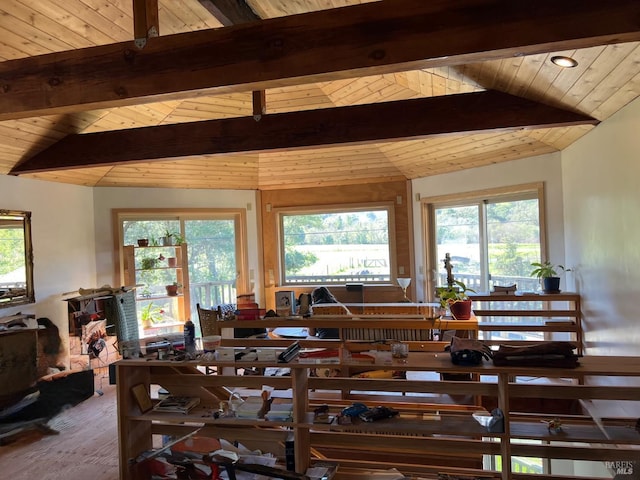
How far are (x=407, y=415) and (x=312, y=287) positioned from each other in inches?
151

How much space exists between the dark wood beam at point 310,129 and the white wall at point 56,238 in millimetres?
427

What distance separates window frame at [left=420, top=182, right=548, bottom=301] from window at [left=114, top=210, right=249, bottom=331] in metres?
2.81

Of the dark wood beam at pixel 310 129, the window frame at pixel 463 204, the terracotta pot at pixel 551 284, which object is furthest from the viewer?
the window frame at pixel 463 204

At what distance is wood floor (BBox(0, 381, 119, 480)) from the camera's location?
9.95 ft

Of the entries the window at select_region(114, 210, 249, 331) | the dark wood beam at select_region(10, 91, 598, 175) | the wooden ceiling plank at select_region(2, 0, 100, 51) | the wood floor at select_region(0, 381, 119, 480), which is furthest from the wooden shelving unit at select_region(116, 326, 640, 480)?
the window at select_region(114, 210, 249, 331)

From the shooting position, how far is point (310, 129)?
3.73 m

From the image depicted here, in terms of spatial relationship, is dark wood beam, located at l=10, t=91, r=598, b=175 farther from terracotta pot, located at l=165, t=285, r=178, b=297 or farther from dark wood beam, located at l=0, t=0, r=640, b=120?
terracotta pot, located at l=165, t=285, r=178, b=297

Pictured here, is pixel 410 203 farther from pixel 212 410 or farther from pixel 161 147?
pixel 212 410

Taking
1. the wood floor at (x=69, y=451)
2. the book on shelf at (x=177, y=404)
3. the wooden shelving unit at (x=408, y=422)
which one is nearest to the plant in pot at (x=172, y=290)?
the wood floor at (x=69, y=451)

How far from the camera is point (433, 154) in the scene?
524 cm

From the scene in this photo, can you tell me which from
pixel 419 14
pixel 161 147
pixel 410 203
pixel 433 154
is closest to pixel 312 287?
pixel 410 203

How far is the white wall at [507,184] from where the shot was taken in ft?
14.2

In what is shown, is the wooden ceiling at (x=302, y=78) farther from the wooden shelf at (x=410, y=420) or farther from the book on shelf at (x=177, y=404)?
the book on shelf at (x=177, y=404)

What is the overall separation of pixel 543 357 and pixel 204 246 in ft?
16.9
